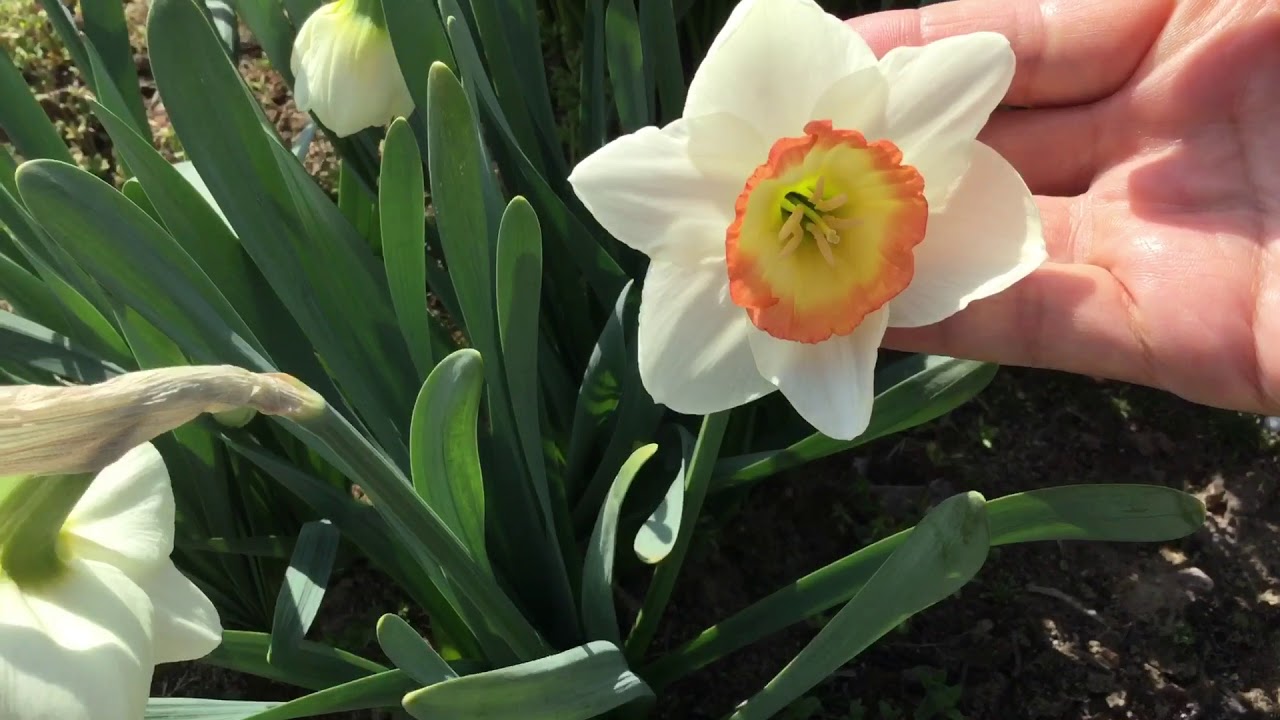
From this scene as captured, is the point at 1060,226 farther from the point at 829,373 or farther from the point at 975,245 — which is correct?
the point at 829,373

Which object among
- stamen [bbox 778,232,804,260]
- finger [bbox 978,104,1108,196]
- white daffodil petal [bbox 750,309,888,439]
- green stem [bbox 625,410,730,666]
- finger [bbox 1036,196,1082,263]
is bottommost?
green stem [bbox 625,410,730,666]

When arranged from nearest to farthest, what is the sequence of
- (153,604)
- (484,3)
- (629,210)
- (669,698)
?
(153,604) < (629,210) < (484,3) < (669,698)

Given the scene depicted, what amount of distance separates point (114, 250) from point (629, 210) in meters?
0.54

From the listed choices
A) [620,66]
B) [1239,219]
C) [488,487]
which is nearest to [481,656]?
[488,487]

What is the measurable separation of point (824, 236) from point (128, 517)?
0.73 m

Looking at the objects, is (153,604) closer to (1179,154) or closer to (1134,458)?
(1179,154)

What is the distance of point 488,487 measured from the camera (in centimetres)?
136

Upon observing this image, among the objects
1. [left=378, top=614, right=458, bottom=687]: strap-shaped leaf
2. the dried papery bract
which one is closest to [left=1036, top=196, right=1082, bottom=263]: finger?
[left=378, top=614, right=458, bottom=687]: strap-shaped leaf

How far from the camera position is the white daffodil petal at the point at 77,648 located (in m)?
0.64

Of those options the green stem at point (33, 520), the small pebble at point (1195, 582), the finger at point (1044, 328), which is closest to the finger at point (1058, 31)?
the finger at point (1044, 328)

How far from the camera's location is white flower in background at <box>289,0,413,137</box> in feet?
4.18

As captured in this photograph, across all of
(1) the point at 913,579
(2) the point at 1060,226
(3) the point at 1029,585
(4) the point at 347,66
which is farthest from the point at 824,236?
(3) the point at 1029,585

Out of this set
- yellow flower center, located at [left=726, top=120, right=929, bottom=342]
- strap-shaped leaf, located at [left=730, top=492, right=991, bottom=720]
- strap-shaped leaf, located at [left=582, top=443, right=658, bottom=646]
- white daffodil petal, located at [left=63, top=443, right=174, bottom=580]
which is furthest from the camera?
strap-shaped leaf, located at [left=582, top=443, right=658, bottom=646]

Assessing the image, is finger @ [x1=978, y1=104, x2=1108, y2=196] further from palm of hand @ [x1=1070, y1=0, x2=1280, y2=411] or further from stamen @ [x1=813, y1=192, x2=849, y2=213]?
stamen @ [x1=813, y1=192, x2=849, y2=213]
